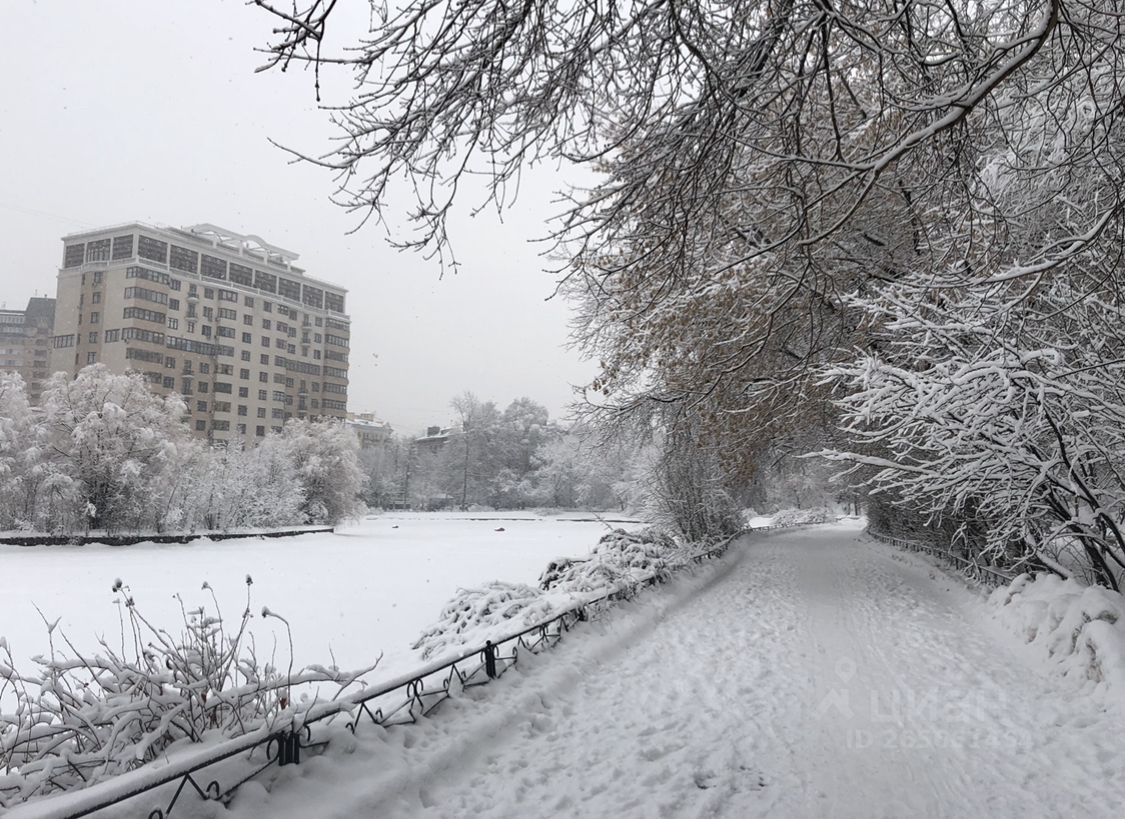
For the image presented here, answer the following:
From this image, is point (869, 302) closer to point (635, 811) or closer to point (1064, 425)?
point (1064, 425)

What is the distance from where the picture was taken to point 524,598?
959 cm

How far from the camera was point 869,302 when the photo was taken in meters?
6.50

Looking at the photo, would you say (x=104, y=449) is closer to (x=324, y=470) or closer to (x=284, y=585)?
(x=324, y=470)

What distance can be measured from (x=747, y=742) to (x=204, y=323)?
77.4m

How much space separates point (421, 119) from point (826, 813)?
177 inches

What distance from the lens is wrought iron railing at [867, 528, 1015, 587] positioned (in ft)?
34.3

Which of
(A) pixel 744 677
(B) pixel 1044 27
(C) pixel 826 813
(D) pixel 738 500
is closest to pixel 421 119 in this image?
(B) pixel 1044 27

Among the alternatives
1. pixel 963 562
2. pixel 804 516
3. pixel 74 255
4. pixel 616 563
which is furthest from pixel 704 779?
pixel 74 255

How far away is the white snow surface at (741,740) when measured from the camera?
3.80 meters

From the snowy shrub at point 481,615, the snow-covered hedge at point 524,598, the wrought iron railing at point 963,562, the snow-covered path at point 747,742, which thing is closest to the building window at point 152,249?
the snow-covered hedge at point 524,598

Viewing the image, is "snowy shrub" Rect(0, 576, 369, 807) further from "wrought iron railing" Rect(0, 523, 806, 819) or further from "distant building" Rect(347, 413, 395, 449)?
"distant building" Rect(347, 413, 395, 449)

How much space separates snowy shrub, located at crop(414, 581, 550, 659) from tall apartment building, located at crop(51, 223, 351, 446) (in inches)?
2176

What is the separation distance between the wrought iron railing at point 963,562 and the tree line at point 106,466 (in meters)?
31.1

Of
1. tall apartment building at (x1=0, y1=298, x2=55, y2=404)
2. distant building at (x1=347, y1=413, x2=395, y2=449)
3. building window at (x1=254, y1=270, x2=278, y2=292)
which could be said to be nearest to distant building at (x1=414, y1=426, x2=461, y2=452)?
distant building at (x1=347, y1=413, x2=395, y2=449)
